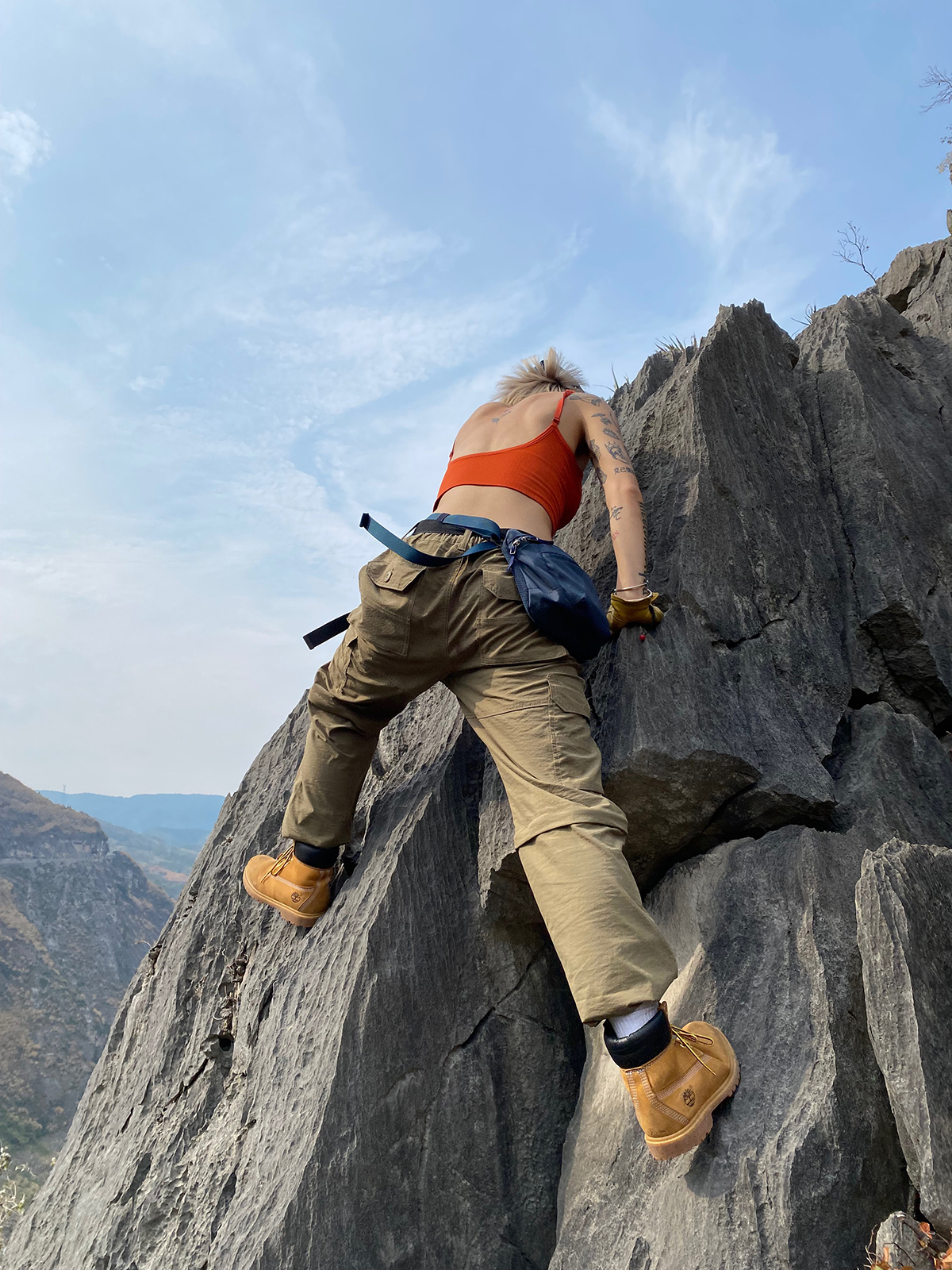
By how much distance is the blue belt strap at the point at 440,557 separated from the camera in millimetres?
4195

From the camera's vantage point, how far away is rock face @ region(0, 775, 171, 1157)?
2473 inches

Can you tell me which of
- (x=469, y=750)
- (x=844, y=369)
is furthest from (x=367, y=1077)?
(x=844, y=369)

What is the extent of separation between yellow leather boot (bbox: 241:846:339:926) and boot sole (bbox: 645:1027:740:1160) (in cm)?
242

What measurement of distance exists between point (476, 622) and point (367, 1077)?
7.52 feet

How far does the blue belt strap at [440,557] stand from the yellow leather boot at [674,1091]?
7.36 feet

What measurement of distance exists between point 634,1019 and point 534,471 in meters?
2.78

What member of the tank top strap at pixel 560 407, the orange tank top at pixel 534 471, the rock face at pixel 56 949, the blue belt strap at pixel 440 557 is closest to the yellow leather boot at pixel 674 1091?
the blue belt strap at pixel 440 557

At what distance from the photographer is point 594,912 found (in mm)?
3211

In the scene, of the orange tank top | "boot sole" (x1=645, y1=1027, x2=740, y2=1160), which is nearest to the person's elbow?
the orange tank top

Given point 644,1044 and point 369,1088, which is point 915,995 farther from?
point 369,1088

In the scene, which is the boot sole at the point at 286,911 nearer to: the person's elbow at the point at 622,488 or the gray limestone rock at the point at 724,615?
the gray limestone rock at the point at 724,615

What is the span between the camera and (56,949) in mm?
93062

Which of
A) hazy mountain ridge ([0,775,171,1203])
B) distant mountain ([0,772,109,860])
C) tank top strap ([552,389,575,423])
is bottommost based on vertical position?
hazy mountain ridge ([0,775,171,1203])

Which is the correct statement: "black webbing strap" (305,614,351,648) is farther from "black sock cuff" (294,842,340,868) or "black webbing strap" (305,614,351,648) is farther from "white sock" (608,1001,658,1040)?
"white sock" (608,1001,658,1040)
